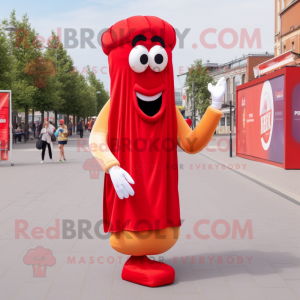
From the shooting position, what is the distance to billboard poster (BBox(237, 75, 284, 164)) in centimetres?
1375

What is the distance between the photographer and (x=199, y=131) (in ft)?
13.5

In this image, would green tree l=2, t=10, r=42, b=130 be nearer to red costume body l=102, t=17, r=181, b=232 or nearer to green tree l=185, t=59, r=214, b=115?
green tree l=185, t=59, r=214, b=115

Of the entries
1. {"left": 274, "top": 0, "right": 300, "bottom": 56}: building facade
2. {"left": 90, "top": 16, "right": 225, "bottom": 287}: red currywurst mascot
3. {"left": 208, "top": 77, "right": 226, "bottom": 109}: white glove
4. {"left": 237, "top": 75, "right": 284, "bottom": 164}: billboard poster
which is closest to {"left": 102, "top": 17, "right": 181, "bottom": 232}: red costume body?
{"left": 90, "top": 16, "right": 225, "bottom": 287}: red currywurst mascot

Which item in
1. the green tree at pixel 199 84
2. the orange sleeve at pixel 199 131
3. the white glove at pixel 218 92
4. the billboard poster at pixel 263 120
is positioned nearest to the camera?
the white glove at pixel 218 92

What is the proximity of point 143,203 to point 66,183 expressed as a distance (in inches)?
283

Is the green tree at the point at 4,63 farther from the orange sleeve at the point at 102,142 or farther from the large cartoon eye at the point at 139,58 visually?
the large cartoon eye at the point at 139,58

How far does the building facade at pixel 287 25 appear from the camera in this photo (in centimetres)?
3219

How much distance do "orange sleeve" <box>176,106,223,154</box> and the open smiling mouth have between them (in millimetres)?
369

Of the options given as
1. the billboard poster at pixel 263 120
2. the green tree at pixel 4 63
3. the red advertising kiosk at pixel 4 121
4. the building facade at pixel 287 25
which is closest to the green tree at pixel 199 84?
the building facade at pixel 287 25

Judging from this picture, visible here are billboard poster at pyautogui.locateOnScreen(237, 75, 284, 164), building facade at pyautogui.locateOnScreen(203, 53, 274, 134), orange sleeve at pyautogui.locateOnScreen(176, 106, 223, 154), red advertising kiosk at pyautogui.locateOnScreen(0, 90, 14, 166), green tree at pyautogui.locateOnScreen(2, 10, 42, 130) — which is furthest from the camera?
building facade at pyautogui.locateOnScreen(203, 53, 274, 134)

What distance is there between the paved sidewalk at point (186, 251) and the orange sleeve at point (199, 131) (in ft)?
4.05

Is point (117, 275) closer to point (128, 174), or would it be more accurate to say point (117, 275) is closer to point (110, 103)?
point (128, 174)

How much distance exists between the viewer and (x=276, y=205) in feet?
25.8

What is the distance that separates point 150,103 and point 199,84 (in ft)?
154
